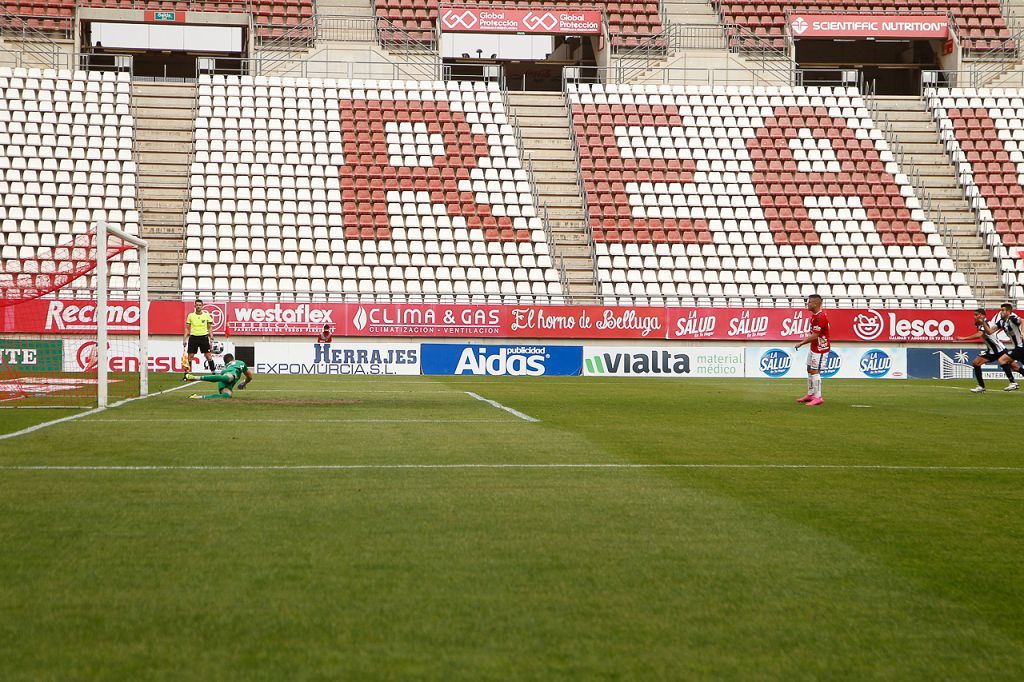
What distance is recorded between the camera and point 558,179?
38.8 meters

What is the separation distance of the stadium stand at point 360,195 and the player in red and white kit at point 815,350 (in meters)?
14.8

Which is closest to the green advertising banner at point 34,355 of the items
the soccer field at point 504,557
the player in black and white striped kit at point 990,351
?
the soccer field at point 504,557

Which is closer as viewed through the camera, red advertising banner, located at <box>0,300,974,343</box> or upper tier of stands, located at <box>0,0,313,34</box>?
red advertising banner, located at <box>0,300,974,343</box>

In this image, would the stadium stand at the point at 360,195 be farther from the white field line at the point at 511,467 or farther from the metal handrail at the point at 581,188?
the white field line at the point at 511,467

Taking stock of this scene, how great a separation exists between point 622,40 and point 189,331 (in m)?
26.1

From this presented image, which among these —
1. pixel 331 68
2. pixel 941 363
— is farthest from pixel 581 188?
pixel 941 363

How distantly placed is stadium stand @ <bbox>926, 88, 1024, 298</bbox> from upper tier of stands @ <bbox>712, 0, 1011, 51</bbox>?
9.62 feet

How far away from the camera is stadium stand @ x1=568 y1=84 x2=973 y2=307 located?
1356 inches

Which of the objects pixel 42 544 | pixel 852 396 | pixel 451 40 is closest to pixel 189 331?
pixel 852 396

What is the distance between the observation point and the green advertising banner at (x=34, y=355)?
2556cm

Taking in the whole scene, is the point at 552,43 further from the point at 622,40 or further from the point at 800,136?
the point at 800,136

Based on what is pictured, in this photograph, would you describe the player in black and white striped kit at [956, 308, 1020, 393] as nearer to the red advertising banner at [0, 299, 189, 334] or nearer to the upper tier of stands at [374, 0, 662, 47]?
the red advertising banner at [0, 299, 189, 334]

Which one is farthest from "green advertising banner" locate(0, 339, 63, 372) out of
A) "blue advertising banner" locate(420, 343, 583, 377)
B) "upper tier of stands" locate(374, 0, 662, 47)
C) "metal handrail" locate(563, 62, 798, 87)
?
"metal handrail" locate(563, 62, 798, 87)

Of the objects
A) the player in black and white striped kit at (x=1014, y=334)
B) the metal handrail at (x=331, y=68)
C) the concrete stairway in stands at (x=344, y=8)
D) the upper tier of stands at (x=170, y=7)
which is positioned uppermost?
the concrete stairway in stands at (x=344, y=8)
